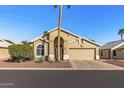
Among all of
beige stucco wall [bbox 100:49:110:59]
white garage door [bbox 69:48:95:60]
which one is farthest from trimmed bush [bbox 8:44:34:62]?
beige stucco wall [bbox 100:49:110:59]

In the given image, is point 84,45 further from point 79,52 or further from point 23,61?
point 23,61

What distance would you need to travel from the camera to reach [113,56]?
1742 inches

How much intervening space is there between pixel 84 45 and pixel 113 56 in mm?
9261

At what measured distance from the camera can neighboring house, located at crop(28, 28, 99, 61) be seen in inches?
1369

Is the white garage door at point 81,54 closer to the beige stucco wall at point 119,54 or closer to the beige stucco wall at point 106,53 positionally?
the beige stucco wall at point 119,54

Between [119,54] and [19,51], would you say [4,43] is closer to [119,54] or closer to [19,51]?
[19,51]

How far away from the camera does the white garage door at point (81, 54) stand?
35894 mm

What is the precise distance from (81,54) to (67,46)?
6.62ft

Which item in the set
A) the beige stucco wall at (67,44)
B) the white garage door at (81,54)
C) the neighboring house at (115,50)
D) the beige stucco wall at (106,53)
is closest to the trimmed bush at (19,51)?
the beige stucco wall at (67,44)

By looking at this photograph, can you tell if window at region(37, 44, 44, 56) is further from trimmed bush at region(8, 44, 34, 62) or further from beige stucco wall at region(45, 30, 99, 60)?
trimmed bush at region(8, 44, 34, 62)
